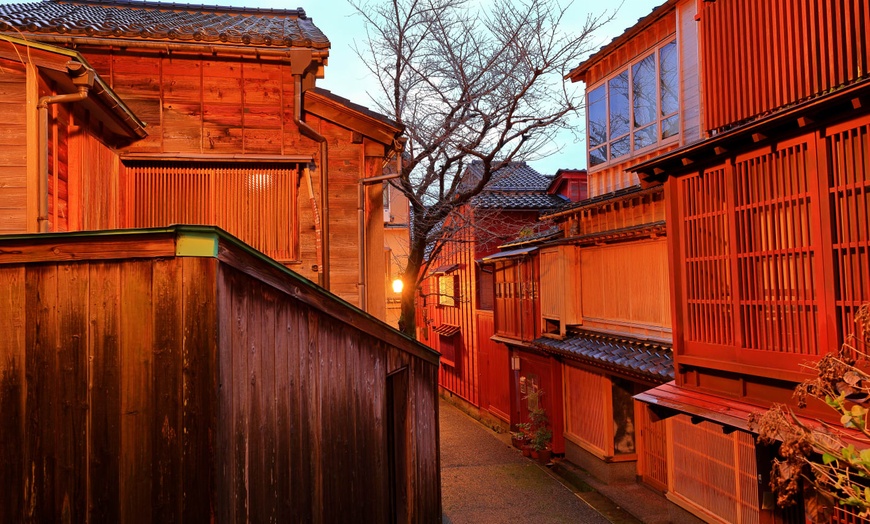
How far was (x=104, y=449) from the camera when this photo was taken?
3539 mm

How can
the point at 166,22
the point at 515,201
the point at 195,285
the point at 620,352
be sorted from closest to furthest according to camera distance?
the point at 195,285, the point at 166,22, the point at 620,352, the point at 515,201

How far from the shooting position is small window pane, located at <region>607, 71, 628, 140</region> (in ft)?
54.5

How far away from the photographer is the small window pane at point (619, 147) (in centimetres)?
1652

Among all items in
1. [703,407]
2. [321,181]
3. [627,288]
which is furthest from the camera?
[627,288]

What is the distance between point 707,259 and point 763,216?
45.1 inches

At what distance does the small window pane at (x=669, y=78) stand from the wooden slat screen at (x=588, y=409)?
280 inches

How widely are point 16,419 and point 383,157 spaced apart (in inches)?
334

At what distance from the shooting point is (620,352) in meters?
15.0

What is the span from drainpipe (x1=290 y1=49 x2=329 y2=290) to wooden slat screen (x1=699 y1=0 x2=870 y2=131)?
19.4 ft

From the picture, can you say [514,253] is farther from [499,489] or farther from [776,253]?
[776,253]

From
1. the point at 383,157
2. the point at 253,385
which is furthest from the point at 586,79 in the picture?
the point at 253,385

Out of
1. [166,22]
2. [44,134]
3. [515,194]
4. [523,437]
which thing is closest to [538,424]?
A: [523,437]

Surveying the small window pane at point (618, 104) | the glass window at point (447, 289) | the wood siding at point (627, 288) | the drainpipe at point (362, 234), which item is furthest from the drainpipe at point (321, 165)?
the glass window at point (447, 289)

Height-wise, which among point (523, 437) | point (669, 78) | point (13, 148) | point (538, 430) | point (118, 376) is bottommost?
point (523, 437)
